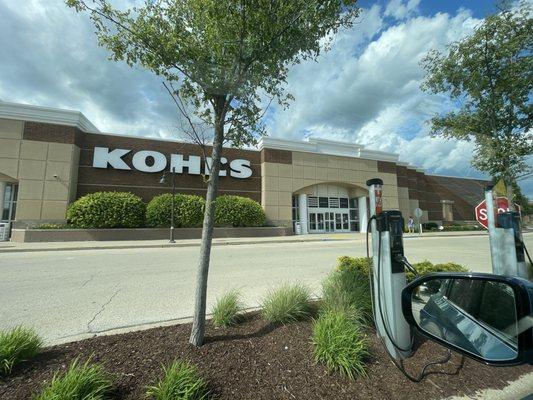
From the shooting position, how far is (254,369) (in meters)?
2.90

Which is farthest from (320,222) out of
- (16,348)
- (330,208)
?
(16,348)

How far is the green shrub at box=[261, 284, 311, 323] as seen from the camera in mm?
3916

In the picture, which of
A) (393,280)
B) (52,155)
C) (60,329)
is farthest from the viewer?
(52,155)

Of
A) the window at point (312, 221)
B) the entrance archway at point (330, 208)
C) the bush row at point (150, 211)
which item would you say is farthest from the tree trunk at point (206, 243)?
the window at point (312, 221)

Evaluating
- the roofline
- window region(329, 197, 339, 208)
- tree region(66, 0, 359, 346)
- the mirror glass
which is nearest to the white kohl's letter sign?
the roofline

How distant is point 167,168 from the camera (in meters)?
26.4

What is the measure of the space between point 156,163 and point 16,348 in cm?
2450

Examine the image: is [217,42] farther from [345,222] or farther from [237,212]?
[345,222]

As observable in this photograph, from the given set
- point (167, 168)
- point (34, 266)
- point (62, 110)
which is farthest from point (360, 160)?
point (34, 266)

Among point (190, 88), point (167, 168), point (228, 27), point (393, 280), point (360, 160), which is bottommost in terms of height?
point (393, 280)

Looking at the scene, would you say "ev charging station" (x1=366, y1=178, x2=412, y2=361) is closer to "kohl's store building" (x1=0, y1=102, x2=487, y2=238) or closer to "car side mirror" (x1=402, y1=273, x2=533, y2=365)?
"car side mirror" (x1=402, y1=273, x2=533, y2=365)

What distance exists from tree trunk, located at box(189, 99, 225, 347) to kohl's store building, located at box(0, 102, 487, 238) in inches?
874

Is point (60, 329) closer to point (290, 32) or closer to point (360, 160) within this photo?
point (290, 32)

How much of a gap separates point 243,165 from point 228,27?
2517 cm
